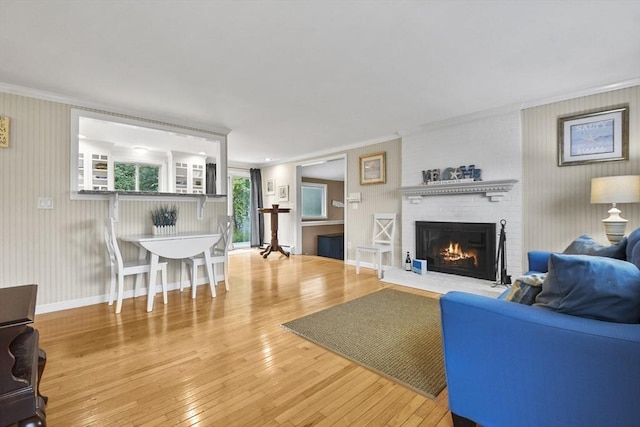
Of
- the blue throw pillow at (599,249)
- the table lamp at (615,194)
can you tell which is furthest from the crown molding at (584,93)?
the blue throw pillow at (599,249)

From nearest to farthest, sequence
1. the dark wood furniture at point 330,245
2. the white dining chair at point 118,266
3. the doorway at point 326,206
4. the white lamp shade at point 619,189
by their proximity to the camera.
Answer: the white lamp shade at point 619,189 < the white dining chair at point 118,266 < the doorway at point 326,206 < the dark wood furniture at point 330,245

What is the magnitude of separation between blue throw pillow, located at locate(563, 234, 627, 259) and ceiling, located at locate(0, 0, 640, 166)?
4.74 feet

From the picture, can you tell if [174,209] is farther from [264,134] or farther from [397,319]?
[397,319]

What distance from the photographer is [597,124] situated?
113 inches

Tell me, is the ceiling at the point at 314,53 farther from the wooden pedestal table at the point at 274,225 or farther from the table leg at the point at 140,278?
the wooden pedestal table at the point at 274,225

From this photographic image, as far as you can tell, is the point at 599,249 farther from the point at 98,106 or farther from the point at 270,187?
the point at 270,187

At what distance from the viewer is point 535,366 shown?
3.44 feet

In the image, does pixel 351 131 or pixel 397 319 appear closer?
pixel 397 319

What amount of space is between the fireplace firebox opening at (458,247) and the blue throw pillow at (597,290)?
270 centimetres

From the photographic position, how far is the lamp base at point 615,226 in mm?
2506

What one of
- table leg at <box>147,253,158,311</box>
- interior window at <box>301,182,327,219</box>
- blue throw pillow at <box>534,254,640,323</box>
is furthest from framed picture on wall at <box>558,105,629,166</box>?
interior window at <box>301,182,327,219</box>

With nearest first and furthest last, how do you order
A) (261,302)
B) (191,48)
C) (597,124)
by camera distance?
(191,48), (597,124), (261,302)

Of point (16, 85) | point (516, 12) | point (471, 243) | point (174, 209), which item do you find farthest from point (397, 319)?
point (16, 85)

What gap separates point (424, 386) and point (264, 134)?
12.9 feet
